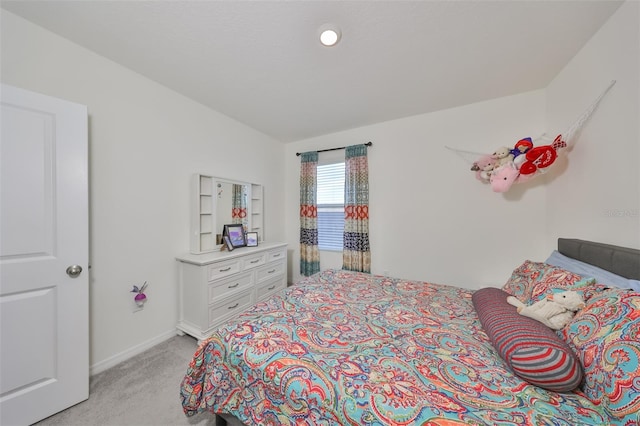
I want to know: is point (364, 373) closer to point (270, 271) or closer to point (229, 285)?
point (229, 285)

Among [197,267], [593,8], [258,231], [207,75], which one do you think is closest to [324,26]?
[207,75]

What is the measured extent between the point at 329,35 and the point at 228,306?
2.56m

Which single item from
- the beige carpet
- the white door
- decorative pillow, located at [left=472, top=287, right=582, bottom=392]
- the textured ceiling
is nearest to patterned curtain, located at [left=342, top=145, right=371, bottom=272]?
the textured ceiling

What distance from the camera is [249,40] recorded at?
5.05ft

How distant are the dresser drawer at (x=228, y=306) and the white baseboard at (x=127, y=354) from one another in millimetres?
490

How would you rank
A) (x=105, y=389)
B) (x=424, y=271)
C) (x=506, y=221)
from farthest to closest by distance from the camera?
1. (x=424, y=271)
2. (x=506, y=221)
3. (x=105, y=389)

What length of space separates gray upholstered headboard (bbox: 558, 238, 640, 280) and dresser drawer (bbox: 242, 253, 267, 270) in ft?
9.25

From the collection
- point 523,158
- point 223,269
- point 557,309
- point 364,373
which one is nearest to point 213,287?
point 223,269

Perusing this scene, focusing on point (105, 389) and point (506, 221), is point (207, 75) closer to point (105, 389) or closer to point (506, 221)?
point (105, 389)

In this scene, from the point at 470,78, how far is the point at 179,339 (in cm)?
378

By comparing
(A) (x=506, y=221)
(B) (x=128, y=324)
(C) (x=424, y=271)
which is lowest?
(B) (x=128, y=324)

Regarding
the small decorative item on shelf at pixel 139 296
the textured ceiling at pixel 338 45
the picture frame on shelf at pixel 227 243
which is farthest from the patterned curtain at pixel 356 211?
the small decorative item on shelf at pixel 139 296

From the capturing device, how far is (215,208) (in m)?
2.50

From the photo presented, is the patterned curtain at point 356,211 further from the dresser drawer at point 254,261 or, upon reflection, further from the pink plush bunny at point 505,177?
the pink plush bunny at point 505,177
